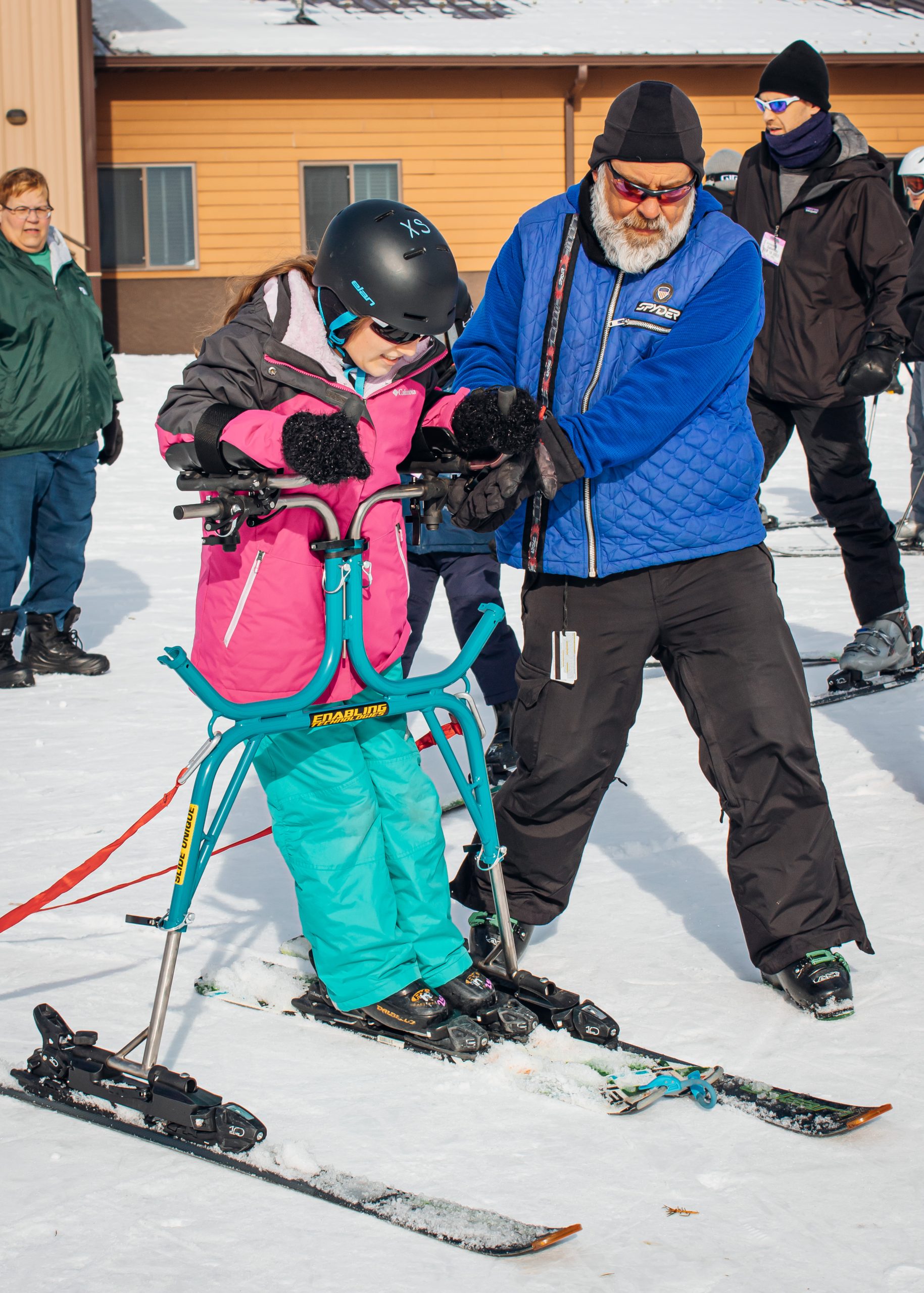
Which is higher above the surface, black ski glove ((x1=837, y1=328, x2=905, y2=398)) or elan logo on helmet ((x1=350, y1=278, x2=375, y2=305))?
elan logo on helmet ((x1=350, y1=278, x2=375, y2=305))

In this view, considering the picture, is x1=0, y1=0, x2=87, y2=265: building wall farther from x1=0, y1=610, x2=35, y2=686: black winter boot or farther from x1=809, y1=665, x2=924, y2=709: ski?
x1=809, y1=665, x2=924, y2=709: ski

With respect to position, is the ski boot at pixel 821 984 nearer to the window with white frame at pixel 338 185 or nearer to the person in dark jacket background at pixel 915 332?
the person in dark jacket background at pixel 915 332

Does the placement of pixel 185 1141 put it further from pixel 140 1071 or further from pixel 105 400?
pixel 105 400

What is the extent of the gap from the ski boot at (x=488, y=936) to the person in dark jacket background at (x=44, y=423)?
372cm

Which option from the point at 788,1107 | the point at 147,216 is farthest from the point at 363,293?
the point at 147,216

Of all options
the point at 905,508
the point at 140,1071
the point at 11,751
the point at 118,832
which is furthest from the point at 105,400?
the point at 905,508

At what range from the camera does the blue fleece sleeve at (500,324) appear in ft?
10.8

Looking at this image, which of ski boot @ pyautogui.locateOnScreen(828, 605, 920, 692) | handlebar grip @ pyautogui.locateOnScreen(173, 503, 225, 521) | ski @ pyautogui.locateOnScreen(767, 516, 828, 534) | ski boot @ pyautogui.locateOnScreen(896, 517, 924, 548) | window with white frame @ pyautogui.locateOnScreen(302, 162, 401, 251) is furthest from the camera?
window with white frame @ pyautogui.locateOnScreen(302, 162, 401, 251)

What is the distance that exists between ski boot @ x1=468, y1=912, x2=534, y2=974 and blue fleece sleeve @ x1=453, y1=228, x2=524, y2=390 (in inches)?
52.9

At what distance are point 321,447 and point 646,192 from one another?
3.30 ft

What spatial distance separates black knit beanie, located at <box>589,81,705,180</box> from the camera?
294cm

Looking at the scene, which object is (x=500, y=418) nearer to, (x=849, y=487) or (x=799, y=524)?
(x=849, y=487)

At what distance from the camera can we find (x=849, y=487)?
18.9 feet

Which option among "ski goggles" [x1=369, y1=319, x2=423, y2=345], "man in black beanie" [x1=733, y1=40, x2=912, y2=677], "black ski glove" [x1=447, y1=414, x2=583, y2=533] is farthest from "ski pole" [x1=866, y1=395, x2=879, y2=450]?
"ski goggles" [x1=369, y1=319, x2=423, y2=345]
